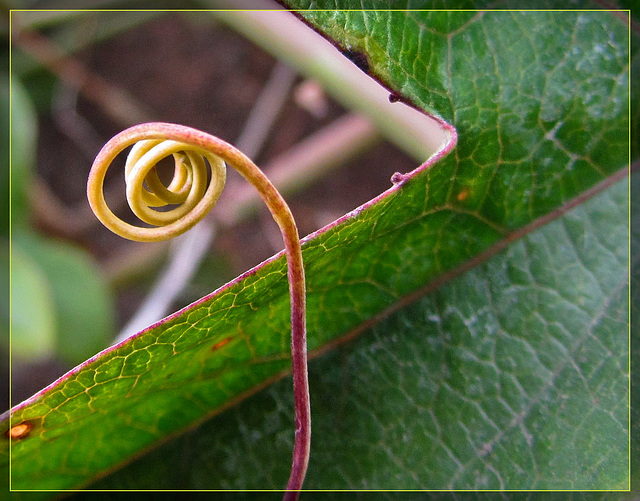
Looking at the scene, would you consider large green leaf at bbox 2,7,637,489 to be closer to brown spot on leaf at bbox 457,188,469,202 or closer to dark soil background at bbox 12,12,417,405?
brown spot on leaf at bbox 457,188,469,202

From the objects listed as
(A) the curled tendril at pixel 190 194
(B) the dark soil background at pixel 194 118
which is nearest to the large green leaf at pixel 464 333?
(A) the curled tendril at pixel 190 194

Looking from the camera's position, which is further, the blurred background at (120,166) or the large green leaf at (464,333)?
the blurred background at (120,166)

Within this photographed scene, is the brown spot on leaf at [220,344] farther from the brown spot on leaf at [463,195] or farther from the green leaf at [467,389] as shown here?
the brown spot on leaf at [463,195]

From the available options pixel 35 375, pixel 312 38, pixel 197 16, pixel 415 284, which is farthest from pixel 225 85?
pixel 415 284

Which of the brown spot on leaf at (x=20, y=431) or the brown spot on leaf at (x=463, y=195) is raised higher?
the brown spot on leaf at (x=463, y=195)

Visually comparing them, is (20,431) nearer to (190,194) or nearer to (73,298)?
(190,194)

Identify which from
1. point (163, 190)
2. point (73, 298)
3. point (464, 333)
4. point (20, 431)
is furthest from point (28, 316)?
point (464, 333)

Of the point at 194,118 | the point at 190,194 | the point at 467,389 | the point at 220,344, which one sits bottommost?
the point at 467,389
